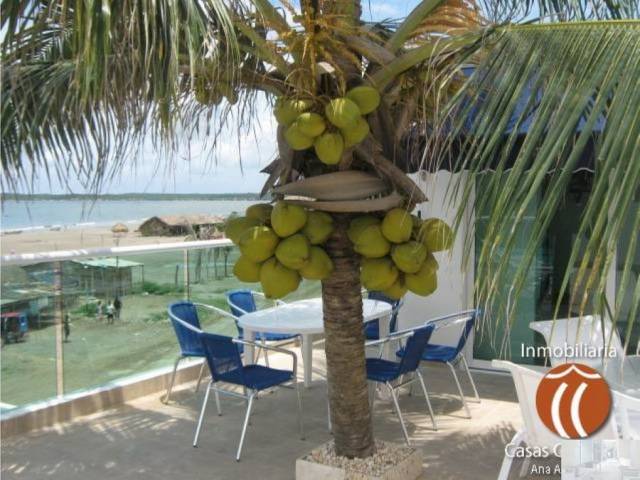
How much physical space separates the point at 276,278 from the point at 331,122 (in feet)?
2.63

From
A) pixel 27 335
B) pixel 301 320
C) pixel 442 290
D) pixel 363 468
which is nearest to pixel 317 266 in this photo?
pixel 363 468

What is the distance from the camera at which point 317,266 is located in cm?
336

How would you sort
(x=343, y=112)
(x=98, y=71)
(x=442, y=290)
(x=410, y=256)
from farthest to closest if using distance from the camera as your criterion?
(x=442, y=290)
(x=410, y=256)
(x=343, y=112)
(x=98, y=71)

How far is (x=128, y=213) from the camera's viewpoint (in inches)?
3548

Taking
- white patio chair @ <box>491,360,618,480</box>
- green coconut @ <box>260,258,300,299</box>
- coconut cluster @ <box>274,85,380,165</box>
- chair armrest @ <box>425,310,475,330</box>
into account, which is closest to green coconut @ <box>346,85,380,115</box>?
coconut cluster @ <box>274,85,380,165</box>

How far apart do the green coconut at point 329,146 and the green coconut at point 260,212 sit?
51cm

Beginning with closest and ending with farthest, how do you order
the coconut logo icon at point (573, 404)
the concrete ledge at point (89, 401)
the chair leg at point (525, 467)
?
the coconut logo icon at point (573, 404), the chair leg at point (525, 467), the concrete ledge at point (89, 401)

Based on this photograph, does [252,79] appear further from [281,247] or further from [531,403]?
[531,403]

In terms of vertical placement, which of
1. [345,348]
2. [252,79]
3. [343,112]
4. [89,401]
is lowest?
[89,401]

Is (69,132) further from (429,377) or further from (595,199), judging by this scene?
(429,377)

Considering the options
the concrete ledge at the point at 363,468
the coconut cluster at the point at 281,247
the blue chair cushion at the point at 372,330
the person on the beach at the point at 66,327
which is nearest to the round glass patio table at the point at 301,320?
the blue chair cushion at the point at 372,330

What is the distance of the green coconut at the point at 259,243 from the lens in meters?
3.23

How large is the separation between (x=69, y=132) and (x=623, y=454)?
3.31 meters

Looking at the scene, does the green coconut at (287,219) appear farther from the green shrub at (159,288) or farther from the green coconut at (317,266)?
the green shrub at (159,288)
